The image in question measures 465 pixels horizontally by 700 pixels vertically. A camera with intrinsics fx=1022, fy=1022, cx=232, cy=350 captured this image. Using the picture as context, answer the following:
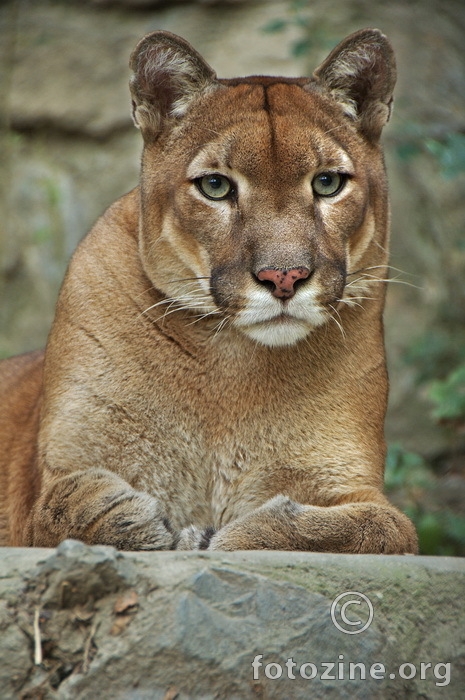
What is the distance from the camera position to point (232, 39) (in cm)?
834

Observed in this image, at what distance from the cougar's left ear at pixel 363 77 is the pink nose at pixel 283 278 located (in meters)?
0.96

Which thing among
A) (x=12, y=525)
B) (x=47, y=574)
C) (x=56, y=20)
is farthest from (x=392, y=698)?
(x=56, y=20)

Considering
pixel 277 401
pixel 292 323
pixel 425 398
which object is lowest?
pixel 425 398

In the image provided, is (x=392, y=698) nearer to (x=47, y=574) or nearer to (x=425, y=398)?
(x=47, y=574)

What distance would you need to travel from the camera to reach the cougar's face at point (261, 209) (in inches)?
138

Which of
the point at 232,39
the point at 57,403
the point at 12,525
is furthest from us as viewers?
the point at 232,39

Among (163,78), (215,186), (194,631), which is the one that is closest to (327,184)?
(215,186)

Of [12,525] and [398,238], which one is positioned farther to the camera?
[398,238]

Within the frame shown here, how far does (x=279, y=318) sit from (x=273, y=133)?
27.2 inches

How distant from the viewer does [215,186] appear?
374cm

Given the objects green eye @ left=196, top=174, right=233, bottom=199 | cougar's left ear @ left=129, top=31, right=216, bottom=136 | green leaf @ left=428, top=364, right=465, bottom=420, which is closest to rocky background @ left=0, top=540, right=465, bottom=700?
green eye @ left=196, top=174, right=233, bottom=199

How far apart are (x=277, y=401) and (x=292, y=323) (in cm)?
40

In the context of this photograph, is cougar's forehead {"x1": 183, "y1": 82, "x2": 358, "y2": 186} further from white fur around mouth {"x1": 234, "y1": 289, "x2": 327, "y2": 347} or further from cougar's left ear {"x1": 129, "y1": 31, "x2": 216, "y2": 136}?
white fur around mouth {"x1": 234, "y1": 289, "x2": 327, "y2": 347}

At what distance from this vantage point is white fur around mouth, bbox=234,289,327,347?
11.4 feet
